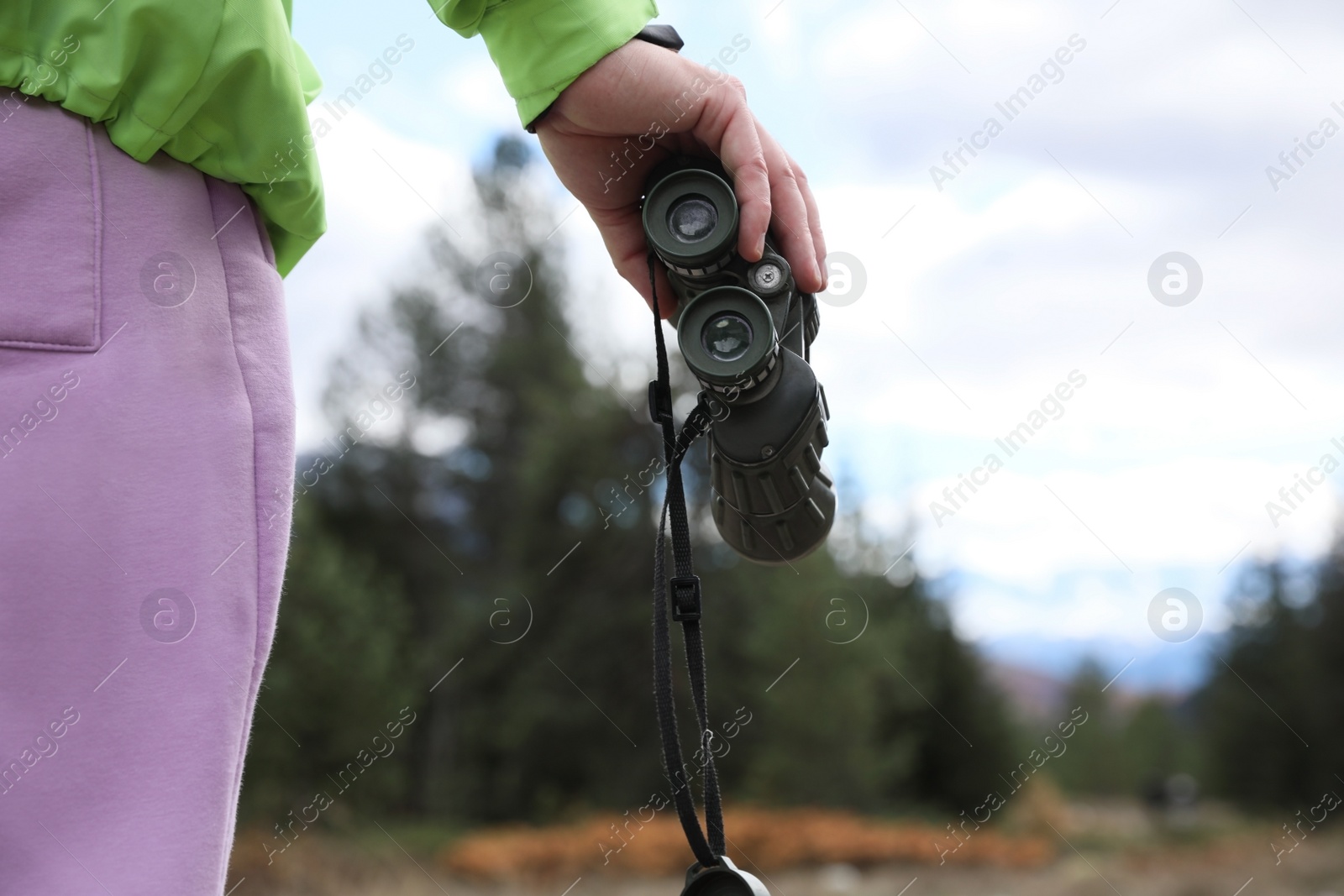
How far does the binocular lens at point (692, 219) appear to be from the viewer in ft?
4.10

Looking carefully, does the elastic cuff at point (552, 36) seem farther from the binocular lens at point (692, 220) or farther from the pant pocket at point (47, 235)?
the pant pocket at point (47, 235)

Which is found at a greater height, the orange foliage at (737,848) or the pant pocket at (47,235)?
the pant pocket at (47,235)

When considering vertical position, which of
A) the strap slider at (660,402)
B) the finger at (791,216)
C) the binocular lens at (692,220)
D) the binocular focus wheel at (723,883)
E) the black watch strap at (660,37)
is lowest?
the binocular focus wheel at (723,883)

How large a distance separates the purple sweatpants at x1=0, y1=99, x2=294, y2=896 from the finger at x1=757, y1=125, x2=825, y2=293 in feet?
2.10

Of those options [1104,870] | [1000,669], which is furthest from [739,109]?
[1000,669]

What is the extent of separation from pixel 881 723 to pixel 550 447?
22.8 ft

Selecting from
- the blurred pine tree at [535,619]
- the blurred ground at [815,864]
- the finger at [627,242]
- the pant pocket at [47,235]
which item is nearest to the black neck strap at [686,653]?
the finger at [627,242]

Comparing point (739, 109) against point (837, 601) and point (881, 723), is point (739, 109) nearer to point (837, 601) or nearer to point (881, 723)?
point (837, 601)

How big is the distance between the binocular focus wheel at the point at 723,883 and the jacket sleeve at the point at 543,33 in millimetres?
861

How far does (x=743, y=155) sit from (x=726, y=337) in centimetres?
21

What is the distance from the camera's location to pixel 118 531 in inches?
32.0

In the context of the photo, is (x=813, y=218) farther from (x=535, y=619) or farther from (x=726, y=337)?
(x=535, y=619)

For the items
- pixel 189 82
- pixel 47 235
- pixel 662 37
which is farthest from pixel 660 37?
pixel 47 235

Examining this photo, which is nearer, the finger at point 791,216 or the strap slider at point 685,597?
the strap slider at point 685,597
